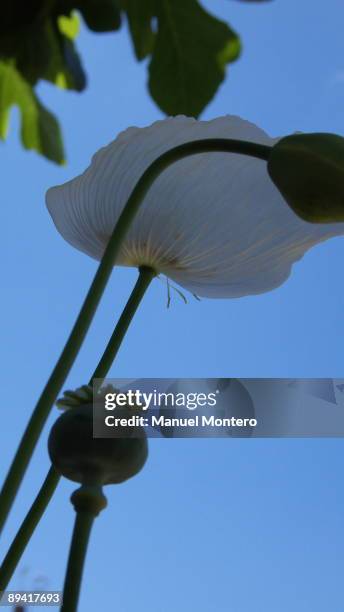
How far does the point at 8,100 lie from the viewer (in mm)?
390

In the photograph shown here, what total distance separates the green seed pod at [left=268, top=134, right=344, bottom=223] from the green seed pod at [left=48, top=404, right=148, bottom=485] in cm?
19

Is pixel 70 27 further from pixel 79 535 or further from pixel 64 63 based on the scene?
pixel 79 535

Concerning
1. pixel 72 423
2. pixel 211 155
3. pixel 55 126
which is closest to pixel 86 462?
pixel 72 423

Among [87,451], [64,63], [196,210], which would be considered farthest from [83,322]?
[196,210]

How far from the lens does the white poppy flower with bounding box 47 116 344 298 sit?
29.7 inches

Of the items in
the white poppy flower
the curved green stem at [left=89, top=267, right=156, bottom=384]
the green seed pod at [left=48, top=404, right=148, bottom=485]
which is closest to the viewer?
the green seed pod at [left=48, top=404, right=148, bottom=485]

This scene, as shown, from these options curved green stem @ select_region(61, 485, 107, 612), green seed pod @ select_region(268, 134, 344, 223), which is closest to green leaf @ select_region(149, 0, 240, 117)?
green seed pod @ select_region(268, 134, 344, 223)

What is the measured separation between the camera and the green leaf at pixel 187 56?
0.40 metres

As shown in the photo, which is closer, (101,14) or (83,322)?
(101,14)

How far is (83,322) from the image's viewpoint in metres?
0.50

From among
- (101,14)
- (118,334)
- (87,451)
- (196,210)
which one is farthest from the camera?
(196,210)

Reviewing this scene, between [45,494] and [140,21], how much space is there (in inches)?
13.2

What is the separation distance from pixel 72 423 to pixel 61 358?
1.6 inches

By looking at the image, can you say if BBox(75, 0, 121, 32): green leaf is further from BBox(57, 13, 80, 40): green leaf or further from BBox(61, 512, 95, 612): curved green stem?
BBox(61, 512, 95, 612): curved green stem
